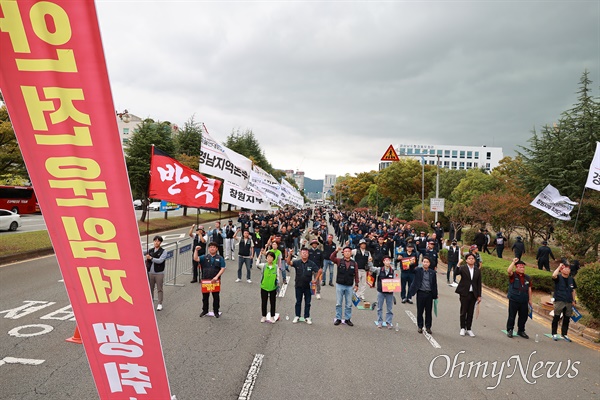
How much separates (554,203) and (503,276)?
4086 millimetres

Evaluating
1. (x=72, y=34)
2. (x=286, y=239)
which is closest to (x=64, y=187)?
(x=72, y=34)

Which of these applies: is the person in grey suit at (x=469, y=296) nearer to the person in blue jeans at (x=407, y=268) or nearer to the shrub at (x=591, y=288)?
the person in blue jeans at (x=407, y=268)

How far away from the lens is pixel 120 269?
215 centimetres

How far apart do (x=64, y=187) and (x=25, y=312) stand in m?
8.34

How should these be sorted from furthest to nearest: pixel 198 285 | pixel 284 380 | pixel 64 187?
pixel 198 285
pixel 284 380
pixel 64 187

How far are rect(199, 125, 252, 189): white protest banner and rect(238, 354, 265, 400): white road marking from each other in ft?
24.3

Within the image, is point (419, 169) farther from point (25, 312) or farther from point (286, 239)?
point (25, 312)

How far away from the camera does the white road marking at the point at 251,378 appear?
Answer: 17.4 feet

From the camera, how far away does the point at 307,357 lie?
22.1 feet

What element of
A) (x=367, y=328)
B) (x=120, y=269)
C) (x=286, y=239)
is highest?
(x=120, y=269)

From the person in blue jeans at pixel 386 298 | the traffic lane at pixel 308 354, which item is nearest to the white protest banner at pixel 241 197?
the traffic lane at pixel 308 354

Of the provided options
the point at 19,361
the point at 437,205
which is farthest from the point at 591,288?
the point at 437,205

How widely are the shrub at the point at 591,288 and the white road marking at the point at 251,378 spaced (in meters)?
7.61

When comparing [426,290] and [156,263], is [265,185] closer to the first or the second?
[156,263]
